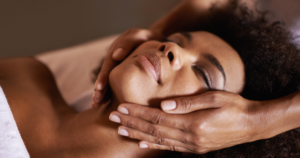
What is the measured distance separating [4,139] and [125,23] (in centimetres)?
218

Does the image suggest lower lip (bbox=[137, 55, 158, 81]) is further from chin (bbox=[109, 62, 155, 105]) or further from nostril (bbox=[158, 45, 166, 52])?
nostril (bbox=[158, 45, 166, 52])

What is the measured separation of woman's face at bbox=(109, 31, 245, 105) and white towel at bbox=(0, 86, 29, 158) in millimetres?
424

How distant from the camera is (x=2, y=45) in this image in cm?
250

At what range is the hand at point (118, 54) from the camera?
42.5 inches

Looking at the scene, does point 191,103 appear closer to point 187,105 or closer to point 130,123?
point 187,105

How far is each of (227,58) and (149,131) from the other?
503 mm

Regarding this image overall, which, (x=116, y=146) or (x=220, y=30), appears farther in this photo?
(x=220, y=30)

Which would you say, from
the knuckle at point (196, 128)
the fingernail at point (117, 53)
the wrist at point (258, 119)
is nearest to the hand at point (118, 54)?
the fingernail at point (117, 53)

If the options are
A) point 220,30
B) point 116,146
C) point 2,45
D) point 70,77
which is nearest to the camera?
point 116,146

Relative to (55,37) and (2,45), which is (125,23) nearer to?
(55,37)

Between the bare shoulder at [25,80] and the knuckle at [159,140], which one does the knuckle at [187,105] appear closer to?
the knuckle at [159,140]

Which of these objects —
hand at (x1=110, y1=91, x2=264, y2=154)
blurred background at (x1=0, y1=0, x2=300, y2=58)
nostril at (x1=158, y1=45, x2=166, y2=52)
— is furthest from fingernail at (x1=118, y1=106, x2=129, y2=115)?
blurred background at (x1=0, y1=0, x2=300, y2=58)

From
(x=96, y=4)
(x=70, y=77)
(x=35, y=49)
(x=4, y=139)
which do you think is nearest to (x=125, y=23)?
(x=96, y=4)

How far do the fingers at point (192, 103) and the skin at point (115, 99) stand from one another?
7 centimetres
